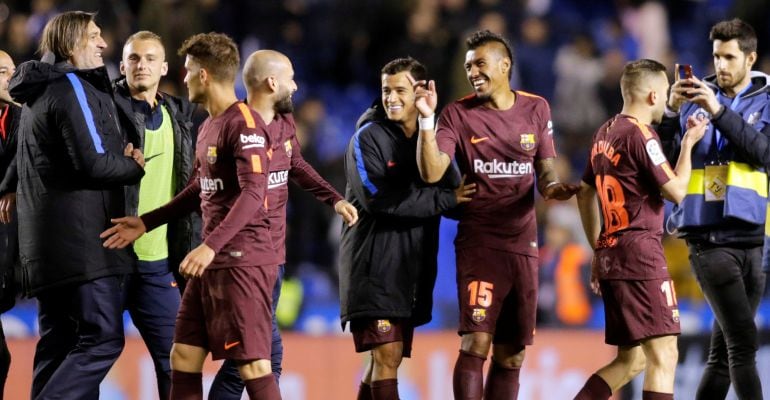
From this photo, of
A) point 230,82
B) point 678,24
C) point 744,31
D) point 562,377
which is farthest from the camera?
point 678,24

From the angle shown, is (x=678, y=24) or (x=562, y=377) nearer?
(x=562, y=377)

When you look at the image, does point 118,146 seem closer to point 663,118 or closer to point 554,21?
point 663,118

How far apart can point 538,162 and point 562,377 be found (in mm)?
3020

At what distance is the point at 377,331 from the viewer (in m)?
6.23

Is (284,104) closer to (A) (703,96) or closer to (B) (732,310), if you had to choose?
(A) (703,96)

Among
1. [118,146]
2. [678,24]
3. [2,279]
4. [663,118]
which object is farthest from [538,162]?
[678,24]

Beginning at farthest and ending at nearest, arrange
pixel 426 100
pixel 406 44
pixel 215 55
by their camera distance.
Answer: pixel 406 44 < pixel 426 100 < pixel 215 55

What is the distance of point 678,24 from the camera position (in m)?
13.8

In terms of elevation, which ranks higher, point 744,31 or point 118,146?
point 744,31

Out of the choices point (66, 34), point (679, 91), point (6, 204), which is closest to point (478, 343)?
point (679, 91)

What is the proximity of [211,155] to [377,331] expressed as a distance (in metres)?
1.35

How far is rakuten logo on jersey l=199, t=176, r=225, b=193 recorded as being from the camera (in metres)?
5.59

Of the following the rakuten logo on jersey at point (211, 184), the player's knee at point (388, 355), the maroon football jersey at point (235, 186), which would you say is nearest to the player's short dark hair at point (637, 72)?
the player's knee at point (388, 355)

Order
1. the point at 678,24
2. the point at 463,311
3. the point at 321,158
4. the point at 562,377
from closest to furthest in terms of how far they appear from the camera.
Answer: the point at 463,311, the point at 562,377, the point at 321,158, the point at 678,24
